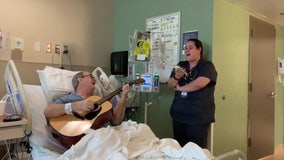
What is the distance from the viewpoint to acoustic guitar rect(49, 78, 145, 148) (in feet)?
6.05

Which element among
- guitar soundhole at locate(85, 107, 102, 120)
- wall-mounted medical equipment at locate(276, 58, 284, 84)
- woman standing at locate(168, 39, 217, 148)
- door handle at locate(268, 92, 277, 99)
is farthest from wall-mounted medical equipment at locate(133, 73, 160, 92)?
wall-mounted medical equipment at locate(276, 58, 284, 84)

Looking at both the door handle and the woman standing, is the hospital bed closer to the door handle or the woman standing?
the woman standing

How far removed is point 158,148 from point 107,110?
565mm

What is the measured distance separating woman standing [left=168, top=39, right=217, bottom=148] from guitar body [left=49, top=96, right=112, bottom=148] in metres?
0.71

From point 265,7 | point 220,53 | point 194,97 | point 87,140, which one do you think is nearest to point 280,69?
point 265,7

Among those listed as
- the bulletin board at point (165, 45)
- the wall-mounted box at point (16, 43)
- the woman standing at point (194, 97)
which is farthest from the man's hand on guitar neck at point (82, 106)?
the wall-mounted box at point (16, 43)

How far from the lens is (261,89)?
3422 mm

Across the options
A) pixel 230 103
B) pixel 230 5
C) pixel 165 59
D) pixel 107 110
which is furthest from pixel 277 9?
pixel 107 110

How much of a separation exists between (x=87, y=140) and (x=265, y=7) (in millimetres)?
2775

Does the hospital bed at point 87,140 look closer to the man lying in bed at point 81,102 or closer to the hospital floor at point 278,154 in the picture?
the man lying in bed at point 81,102

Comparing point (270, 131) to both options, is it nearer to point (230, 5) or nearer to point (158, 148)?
point (230, 5)

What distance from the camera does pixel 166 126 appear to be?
2.99 metres

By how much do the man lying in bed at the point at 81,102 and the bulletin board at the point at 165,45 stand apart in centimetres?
82

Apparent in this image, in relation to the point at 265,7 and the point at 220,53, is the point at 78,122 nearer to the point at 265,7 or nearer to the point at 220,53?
the point at 220,53
